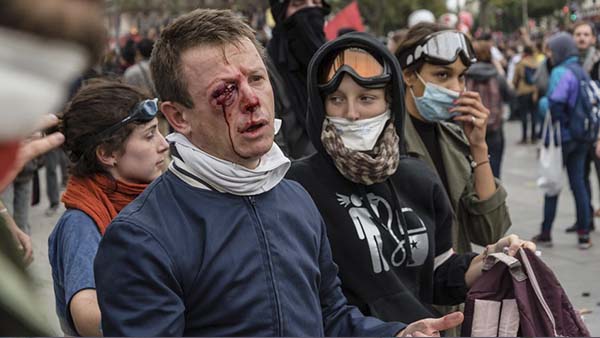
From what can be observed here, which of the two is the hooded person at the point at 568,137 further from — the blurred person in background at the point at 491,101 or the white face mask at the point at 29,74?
the white face mask at the point at 29,74

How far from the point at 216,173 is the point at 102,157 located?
109cm

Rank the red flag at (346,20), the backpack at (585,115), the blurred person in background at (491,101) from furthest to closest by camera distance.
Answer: the red flag at (346,20) < the blurred person in background at (491,101) < the backpack at (585,115)

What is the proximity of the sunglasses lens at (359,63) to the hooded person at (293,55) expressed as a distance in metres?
2.07

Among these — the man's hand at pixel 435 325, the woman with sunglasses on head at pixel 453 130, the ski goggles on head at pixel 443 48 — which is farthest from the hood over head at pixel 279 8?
the man's hand at pixel 435 325

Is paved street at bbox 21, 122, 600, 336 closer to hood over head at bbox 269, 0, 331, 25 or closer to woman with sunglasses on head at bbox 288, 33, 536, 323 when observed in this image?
woman with sunglasses on head at bbox 288, 33, 536, 323

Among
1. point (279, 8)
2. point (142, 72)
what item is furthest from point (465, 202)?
point (142, 72)

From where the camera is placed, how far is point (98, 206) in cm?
285

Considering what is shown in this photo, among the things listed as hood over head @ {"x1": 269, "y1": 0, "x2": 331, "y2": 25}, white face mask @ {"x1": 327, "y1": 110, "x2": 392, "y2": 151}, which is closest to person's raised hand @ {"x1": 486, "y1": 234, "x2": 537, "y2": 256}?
white face mask @ {"x1": 327, "y1": 110, "x2": 392, "y2": 151}

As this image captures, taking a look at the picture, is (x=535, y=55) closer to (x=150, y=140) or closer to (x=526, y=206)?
(x=526, y=206)

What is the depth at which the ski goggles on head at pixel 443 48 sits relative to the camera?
372cm

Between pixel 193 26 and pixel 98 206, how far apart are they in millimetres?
947

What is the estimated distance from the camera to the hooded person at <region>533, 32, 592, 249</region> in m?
8.25

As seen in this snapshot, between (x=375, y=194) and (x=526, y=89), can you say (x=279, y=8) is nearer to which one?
(x=375, y=194)

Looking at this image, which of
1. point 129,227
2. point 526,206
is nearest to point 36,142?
point 129,227
